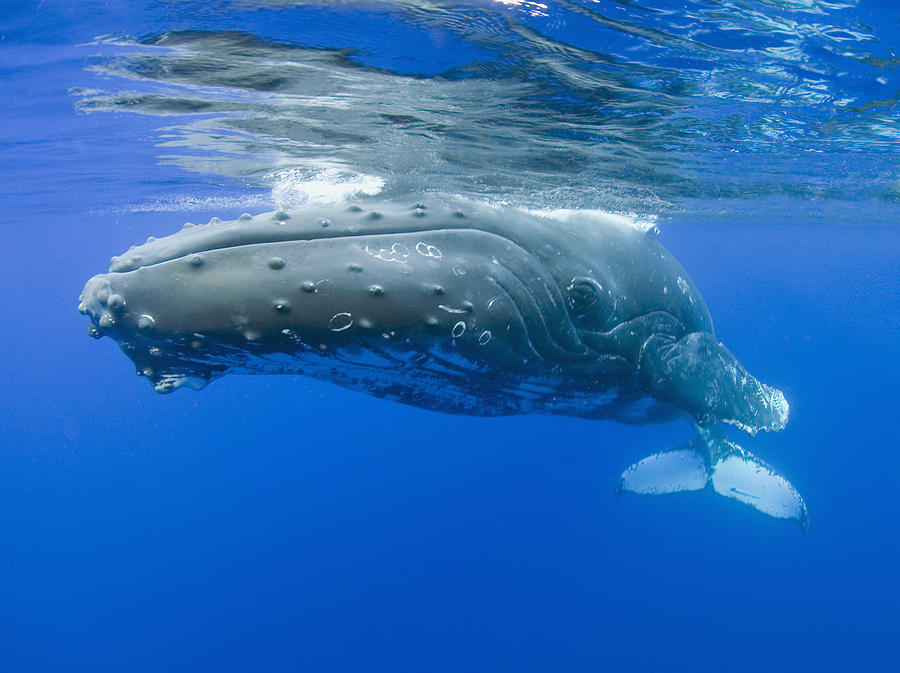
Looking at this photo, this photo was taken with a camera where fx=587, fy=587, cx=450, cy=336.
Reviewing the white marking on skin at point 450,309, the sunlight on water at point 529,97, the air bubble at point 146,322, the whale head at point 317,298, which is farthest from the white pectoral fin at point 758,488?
the air bubble at point 146,322

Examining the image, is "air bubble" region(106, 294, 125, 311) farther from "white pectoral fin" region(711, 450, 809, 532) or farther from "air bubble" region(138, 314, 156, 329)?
"white pectoral fin" region(711, 450, 809, 532)

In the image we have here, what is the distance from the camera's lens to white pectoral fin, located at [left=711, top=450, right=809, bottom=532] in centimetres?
829

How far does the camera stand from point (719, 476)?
8547mm

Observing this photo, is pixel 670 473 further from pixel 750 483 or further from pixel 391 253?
pixel 391 253

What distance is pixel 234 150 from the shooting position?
1474 cm

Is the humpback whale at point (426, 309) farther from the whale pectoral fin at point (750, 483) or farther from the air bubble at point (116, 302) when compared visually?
the whale pectoral fin at point (750, 483)

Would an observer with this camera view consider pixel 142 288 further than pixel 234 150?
No

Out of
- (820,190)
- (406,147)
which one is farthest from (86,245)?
(820,190)

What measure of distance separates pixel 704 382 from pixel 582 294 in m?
2.24

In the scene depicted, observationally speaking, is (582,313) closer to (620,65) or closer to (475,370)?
(475,370)

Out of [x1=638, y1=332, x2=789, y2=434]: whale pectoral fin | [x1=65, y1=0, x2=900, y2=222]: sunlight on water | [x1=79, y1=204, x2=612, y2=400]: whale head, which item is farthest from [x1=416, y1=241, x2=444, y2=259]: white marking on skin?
[x1=65, y1=0, x2=900, y2=222]: sunlight on water

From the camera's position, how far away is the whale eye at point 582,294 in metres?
4.96

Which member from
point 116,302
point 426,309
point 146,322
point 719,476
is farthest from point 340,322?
point 719,476

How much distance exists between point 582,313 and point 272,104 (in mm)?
8611
